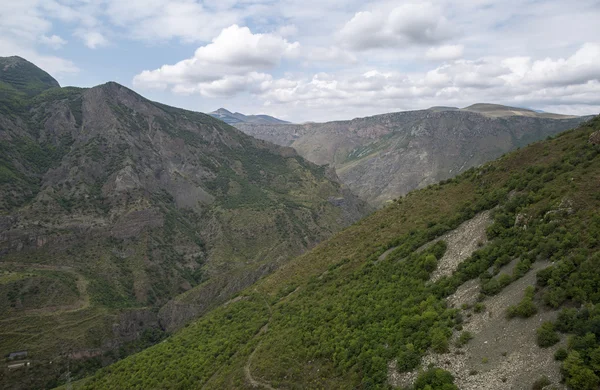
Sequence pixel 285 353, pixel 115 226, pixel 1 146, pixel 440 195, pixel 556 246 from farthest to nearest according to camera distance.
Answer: pixel 1 146, pixel 115 226, pixel 440 195, pixel 285 353, pixel 556 246

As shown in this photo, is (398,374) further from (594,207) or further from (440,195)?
(440,195)

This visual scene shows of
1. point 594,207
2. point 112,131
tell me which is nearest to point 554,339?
point 594,207

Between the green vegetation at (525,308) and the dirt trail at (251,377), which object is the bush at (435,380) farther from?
the dirt trail at (251,377)

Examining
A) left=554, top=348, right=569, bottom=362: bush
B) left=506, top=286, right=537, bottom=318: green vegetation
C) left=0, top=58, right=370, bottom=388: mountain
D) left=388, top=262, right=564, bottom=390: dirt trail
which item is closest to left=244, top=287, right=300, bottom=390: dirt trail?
left=388, top=262, right=564, bottom=390: dirt trail

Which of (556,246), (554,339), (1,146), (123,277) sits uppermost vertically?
(1,146)

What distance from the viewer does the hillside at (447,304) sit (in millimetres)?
23672

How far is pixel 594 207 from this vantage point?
29953mm

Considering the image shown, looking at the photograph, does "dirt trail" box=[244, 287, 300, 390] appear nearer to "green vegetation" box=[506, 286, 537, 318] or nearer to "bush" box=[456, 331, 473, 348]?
Result: "bush" box=[456, 331, 473, 348]

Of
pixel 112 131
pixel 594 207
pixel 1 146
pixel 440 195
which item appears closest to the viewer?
pixel 594 207

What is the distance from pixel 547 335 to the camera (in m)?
22.7

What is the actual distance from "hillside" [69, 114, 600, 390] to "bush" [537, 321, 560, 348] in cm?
7

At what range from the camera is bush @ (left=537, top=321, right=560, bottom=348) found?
73.7 feet

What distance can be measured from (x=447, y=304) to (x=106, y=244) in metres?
143

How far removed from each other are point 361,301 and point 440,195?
25.0 metres
